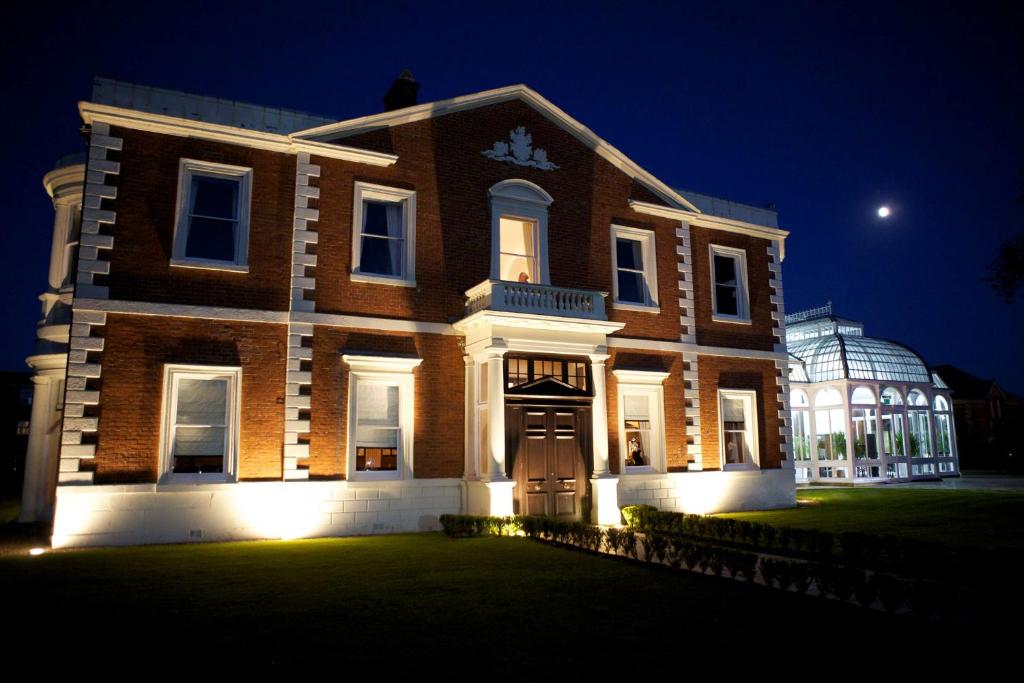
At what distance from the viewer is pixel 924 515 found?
1716 centimetres

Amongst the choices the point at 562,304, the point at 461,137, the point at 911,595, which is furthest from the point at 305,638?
the point at 461,137

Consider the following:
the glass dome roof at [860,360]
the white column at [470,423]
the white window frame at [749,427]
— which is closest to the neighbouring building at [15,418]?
the white column at [470,423]

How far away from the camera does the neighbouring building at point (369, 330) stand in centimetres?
1469

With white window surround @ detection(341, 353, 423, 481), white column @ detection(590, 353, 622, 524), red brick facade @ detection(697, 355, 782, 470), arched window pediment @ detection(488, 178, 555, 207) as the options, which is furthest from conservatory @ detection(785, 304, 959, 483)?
white window surround @ detection(341, 353, 423, 481)

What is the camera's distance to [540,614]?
7.45m

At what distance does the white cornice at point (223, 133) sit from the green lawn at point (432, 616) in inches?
366

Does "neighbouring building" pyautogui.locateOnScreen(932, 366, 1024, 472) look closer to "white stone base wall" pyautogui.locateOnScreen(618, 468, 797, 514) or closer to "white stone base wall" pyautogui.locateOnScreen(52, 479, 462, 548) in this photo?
"white stone base wall" pyautogui.locateOnScreen(618, 468, 797, 514)

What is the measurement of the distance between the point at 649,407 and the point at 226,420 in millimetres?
11471

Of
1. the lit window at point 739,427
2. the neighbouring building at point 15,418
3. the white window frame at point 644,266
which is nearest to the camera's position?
the white window frame at point 644,266

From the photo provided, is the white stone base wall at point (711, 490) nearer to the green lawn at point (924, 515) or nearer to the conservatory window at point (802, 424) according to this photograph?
the green lawn at point (924, 515)

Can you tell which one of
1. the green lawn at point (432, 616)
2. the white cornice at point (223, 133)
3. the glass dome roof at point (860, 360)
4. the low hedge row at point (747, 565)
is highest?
the white cornice at point (223, 133)

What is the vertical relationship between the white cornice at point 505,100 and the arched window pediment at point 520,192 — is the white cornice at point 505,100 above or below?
above

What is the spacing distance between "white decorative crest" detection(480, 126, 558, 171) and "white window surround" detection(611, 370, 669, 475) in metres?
6.28

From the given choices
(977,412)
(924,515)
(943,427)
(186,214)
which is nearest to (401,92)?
(186,214)
